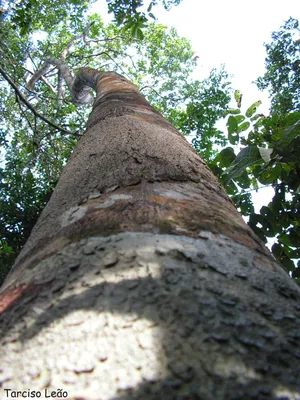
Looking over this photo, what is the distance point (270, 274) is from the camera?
2.15 ft

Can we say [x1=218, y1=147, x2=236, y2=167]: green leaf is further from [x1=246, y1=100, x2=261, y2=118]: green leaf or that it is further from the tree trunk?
the tree trunk

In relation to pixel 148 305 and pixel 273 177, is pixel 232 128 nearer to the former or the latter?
pixel 273 177

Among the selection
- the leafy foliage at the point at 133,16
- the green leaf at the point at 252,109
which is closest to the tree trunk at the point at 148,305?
the green leaf at the point at 252,109

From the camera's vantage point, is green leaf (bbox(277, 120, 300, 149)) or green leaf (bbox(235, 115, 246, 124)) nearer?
green leaf (bbox(277, 120, 300, 149))

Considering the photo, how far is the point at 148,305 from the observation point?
19.8 inches

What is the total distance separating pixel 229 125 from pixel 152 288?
1871 mm

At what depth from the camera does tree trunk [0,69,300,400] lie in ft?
1.35

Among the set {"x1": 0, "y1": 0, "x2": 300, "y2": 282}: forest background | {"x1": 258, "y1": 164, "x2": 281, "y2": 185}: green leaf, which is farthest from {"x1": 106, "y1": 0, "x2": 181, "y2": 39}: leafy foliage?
{"x1": 258, "y1": 164, "x2": 281, "y2": 185}: green leaf

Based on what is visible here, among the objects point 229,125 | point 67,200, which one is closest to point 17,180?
point 229,125

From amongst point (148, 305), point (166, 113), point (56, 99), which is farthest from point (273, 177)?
point (166, 113)

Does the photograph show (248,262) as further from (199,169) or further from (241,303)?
(199,169)

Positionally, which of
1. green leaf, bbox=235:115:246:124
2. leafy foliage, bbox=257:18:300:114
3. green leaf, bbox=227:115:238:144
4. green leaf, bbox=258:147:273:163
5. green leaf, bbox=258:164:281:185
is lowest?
green leaf, bbox=258:147:273:163

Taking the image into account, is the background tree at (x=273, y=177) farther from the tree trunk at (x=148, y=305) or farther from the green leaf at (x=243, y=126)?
the tree trunk at (x=148, y=305)

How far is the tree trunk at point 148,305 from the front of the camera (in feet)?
1.35
